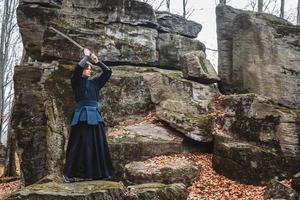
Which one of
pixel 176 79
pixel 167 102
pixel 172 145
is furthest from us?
pixel 176 79

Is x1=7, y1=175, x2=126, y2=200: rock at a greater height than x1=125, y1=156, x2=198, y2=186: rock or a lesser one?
greater

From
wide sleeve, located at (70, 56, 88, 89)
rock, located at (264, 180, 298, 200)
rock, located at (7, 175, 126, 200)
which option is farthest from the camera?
rock, located at (264, 180, 298, 200)

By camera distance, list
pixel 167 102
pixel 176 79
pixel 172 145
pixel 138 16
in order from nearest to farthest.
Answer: pixel 172 145
pixel 167 102
pixel 176 79
pixel 138 16

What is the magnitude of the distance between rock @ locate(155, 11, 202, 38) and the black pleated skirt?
849cm

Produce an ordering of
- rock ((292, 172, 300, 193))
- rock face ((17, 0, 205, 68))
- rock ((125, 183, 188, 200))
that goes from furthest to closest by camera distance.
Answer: rock face ((17, 0, 205, 68)), rock ((292, 172, 300, 193)), rock ((125, 183, 188, 200))

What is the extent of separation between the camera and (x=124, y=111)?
1202 centimetres

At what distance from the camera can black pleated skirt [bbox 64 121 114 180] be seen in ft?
21.0

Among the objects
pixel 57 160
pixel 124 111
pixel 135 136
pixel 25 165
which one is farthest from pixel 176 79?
pixel 25 165

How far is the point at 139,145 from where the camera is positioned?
10.4 metres

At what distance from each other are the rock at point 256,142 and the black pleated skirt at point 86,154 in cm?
417

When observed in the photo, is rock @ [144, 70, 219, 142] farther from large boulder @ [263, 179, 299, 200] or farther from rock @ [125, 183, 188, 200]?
rock @ [125, 183, 188, 200]

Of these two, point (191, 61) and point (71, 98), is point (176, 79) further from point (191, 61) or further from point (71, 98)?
point (71, 98)

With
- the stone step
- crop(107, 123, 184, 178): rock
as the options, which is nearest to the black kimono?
the stone step

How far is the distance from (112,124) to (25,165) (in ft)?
9.15
